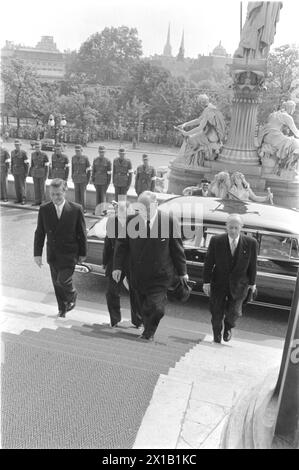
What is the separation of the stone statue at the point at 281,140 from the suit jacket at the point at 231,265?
316 inches

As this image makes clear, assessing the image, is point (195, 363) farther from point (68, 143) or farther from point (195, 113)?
point (195, 113)

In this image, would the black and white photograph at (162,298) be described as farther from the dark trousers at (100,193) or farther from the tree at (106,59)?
the tree at (106,59)

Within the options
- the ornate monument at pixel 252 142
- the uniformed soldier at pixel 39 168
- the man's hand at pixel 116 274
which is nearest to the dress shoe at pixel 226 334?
the man's hand at pixel 116 274

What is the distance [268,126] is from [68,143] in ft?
100

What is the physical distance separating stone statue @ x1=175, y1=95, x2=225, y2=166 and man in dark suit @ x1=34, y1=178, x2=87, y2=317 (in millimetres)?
8307

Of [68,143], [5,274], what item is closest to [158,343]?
[5,274]

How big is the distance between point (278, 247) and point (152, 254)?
7.99 ft

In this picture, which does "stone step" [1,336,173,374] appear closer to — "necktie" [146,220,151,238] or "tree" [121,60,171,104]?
"necktie" [146,220,151,238]

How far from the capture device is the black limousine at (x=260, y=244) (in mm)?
6344

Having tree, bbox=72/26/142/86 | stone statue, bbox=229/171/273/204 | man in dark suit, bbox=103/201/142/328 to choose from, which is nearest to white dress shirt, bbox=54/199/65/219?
man in dark suit, bbox=103/201/142/328

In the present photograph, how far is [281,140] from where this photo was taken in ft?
40.7

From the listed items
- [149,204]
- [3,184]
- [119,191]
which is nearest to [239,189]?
[119,191]

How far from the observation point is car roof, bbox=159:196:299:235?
6.45 m

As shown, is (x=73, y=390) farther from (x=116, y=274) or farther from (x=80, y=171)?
(x=80, y=171)
